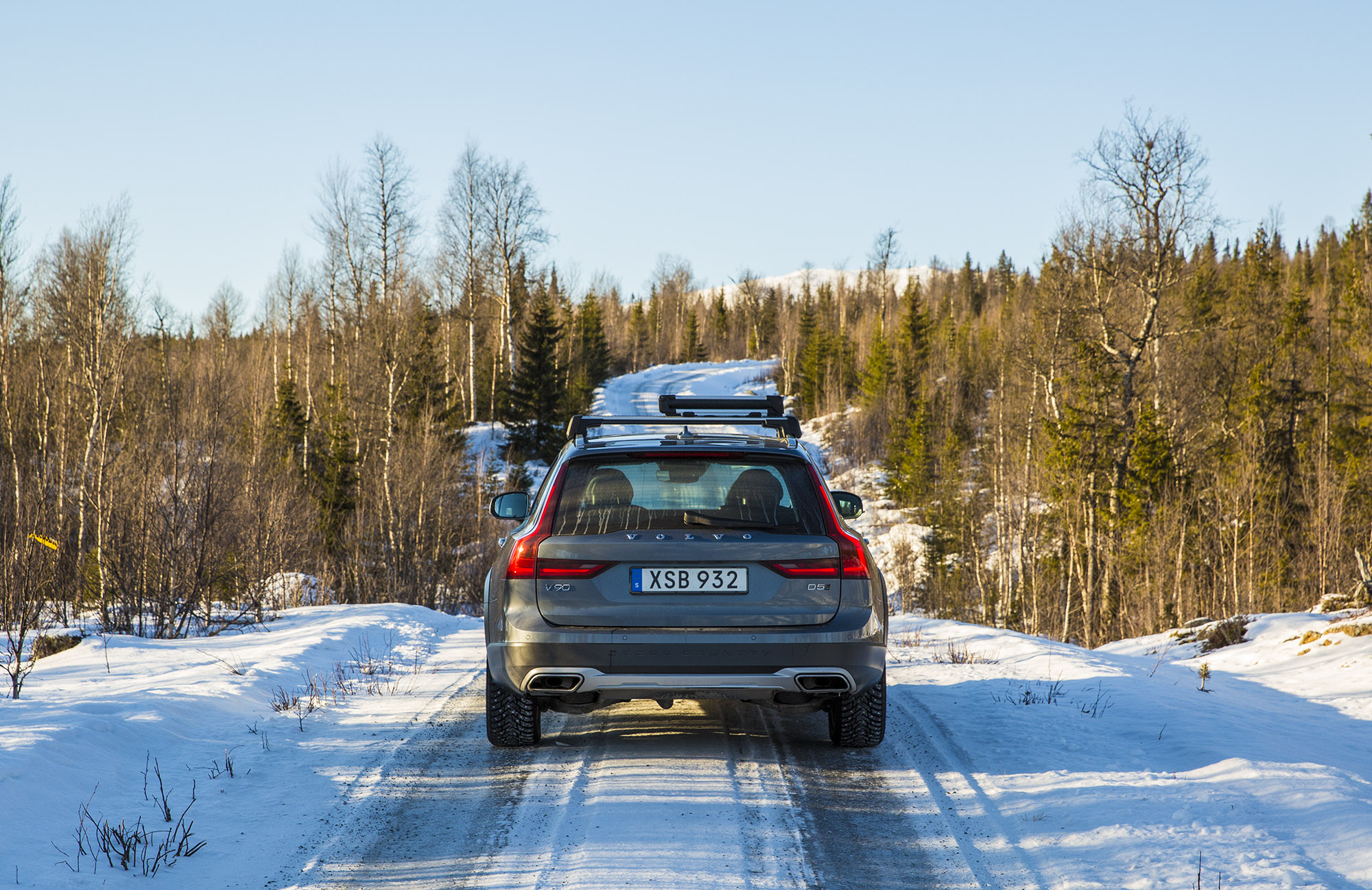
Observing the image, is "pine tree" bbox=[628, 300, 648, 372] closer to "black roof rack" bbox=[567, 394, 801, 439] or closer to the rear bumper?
"black roof rack" bbox=[567, 394, 801, 439]

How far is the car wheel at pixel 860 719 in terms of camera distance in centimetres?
490

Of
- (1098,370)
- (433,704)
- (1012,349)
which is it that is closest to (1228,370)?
(1012,349)

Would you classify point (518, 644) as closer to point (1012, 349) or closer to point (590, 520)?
point (590, 520)

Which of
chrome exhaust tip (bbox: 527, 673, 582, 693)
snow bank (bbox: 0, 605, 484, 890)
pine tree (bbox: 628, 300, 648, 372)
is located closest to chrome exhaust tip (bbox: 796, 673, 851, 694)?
chrome exhaust tip (bbox: 527, 673, 582, 693)

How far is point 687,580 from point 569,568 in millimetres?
573

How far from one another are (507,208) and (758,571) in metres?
44.7

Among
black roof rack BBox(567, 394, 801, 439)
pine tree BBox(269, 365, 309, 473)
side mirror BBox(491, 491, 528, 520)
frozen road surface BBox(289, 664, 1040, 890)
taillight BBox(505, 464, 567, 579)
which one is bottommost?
frozen road surface BBox(289, 664, 1040, 890)

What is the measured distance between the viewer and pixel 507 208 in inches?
→ 1815

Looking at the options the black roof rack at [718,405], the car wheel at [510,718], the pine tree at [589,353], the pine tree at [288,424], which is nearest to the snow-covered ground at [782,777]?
the car wheel at [510,718]

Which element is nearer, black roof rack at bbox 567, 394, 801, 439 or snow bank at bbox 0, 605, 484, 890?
snow bank at bbox 0, 605, 484, 890

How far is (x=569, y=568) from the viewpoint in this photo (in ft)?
14.2

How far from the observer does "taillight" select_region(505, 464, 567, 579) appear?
4.36 m

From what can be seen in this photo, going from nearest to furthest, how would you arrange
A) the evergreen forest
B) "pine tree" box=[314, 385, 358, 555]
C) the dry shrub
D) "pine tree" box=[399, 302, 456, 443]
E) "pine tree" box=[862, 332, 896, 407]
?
the dry shrub, the evergreen forest, "pine tree" box=[399, 302, 456, 443], "pine tree" box=[314, 385, 358, 555], "pine tree" box=[862, 332, 896, 407]

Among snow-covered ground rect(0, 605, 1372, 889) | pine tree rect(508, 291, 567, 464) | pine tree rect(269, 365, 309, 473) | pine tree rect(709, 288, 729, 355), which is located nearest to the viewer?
snow-covered ground rect(0, 605, 1372, 889)
